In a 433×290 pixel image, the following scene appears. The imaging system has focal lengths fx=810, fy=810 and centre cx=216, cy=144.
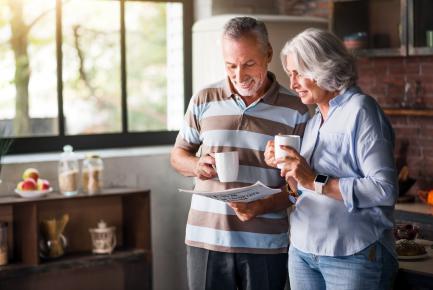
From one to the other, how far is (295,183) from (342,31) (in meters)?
3.06

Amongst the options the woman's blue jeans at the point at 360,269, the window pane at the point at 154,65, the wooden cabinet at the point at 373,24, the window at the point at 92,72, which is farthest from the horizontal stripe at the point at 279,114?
the window pane at the point at 154,65

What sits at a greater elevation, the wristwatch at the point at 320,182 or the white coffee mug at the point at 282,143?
the white coffee mug at the point at 282,143

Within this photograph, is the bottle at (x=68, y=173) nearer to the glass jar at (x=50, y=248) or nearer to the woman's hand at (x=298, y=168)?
the glass jar at (x=50, y=248)

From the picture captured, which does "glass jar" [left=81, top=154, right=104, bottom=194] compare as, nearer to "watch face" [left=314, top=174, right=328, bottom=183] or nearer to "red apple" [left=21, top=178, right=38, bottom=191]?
"red apple" [left=21, top=178, right=38, bottom=191]

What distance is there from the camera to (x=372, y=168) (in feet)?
7.58

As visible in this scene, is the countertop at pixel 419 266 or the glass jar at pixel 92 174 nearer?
the countertop at pixel 419 266

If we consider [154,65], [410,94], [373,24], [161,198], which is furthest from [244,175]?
[373,24]

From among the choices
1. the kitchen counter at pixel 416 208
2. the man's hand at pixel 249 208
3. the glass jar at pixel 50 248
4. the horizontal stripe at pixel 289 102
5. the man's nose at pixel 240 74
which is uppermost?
the man's nose at pixel 240 74

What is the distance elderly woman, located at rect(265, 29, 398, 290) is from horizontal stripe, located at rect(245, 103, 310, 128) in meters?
0.37

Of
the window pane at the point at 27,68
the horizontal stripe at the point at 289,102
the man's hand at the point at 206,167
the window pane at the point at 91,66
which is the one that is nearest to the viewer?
the man's hand at the point at 206,167

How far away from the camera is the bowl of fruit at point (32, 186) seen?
14.7 ft

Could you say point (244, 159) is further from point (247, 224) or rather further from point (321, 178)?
point (321, 178)

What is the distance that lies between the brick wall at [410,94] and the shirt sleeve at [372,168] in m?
2.98

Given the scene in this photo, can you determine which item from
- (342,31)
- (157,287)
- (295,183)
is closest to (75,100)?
(157,287)
